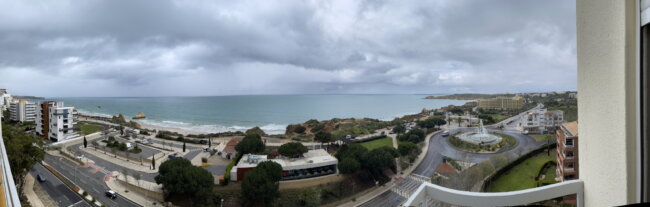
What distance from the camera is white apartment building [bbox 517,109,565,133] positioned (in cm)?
766

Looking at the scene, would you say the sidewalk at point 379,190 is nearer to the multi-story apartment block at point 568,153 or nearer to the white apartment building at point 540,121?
the white apartment building at point 540,121

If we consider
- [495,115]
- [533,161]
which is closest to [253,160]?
[533,161]

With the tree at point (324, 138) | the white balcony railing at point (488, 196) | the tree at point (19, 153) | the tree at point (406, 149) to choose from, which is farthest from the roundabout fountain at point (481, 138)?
the tree at point (19, 153)

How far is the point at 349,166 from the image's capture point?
9.62m

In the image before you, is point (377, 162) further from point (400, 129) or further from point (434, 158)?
point (400, 129)

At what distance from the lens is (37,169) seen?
→ 344 inches

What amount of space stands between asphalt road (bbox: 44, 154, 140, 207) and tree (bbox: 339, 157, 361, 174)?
6.93 meters

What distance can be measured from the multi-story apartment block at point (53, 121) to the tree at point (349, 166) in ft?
41.6

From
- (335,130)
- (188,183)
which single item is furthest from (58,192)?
(335,130)

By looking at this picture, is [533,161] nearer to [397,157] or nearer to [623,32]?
[397,157]

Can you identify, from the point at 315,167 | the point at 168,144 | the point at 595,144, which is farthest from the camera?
the point at 168,144

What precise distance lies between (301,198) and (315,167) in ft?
5.74

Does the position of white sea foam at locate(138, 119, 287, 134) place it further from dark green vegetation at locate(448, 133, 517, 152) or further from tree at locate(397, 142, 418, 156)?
dark green vegetation at locate(448, 133, 517, 152)

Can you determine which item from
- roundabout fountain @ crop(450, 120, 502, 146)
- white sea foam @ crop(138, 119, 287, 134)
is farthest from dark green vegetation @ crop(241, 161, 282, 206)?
white sea foam @ crop(138, 119, 287, 134)
